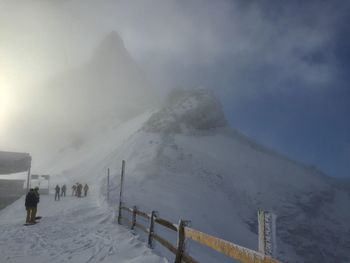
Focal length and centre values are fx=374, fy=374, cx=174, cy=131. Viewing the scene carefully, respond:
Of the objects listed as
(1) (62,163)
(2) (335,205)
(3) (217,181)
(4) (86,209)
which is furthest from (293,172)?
(4) (86,209)

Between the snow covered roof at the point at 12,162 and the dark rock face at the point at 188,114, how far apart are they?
46665 mm

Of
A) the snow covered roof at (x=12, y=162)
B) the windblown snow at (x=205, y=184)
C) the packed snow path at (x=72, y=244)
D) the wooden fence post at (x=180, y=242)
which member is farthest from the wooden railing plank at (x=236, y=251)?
the snow covered roof at (x=12, y=162)

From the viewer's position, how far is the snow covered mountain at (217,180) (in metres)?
59.0

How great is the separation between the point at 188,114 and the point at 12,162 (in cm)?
6010

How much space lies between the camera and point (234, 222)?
62938 millimetres

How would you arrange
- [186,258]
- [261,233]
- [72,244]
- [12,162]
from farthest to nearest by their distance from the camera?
[12,162] < [72,244] < [186,258] < [261,233]

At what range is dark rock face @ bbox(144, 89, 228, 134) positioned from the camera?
320ft

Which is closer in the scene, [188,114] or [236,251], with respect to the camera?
[236,251]

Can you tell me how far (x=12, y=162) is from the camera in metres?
48.8

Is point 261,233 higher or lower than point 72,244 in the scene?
higher

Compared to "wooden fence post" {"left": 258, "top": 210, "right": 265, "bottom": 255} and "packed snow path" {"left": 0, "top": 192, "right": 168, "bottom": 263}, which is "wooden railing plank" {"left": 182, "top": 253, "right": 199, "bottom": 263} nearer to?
"packed snow path" {"left": 0, "top": 192, "right": 168, "bottom": 263}

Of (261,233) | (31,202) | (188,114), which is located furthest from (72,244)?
(188,114)

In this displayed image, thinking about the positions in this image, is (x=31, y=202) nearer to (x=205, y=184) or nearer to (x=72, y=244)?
(x=72, y=244)

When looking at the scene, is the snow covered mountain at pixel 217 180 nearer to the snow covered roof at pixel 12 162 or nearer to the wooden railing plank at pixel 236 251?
the snow covered roof at pixel 12 162
